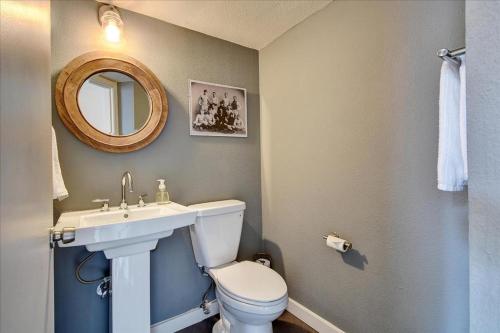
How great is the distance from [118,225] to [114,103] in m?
0.81

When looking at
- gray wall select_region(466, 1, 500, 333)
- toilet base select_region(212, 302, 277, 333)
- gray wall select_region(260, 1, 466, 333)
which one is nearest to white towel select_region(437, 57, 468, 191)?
gray wall select_region(260, 1, 466, 333)

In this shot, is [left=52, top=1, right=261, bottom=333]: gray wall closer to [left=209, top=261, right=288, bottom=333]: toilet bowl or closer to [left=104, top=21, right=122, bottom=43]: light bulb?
[left=104, top=21, right=122, bottom=43]: light bulb

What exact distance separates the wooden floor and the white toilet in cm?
14

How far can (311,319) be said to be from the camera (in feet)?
5.30

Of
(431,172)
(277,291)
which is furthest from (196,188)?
(431,172)

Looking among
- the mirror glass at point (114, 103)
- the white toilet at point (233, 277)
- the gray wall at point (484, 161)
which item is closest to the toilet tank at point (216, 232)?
the white toilet at point (233, 277)

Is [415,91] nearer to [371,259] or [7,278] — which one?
[371,259]

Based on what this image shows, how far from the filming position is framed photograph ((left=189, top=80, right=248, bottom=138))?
1731 millimetres

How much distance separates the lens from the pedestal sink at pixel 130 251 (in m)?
1.13

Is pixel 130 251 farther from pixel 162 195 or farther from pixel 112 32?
pixel 112 32

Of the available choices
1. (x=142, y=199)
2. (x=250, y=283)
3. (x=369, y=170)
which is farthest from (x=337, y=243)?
(x=142, y=199)

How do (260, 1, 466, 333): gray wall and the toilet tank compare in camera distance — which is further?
the toilet tank

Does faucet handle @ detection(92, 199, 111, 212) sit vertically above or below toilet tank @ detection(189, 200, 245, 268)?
above

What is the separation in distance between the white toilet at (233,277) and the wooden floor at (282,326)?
138 mm
